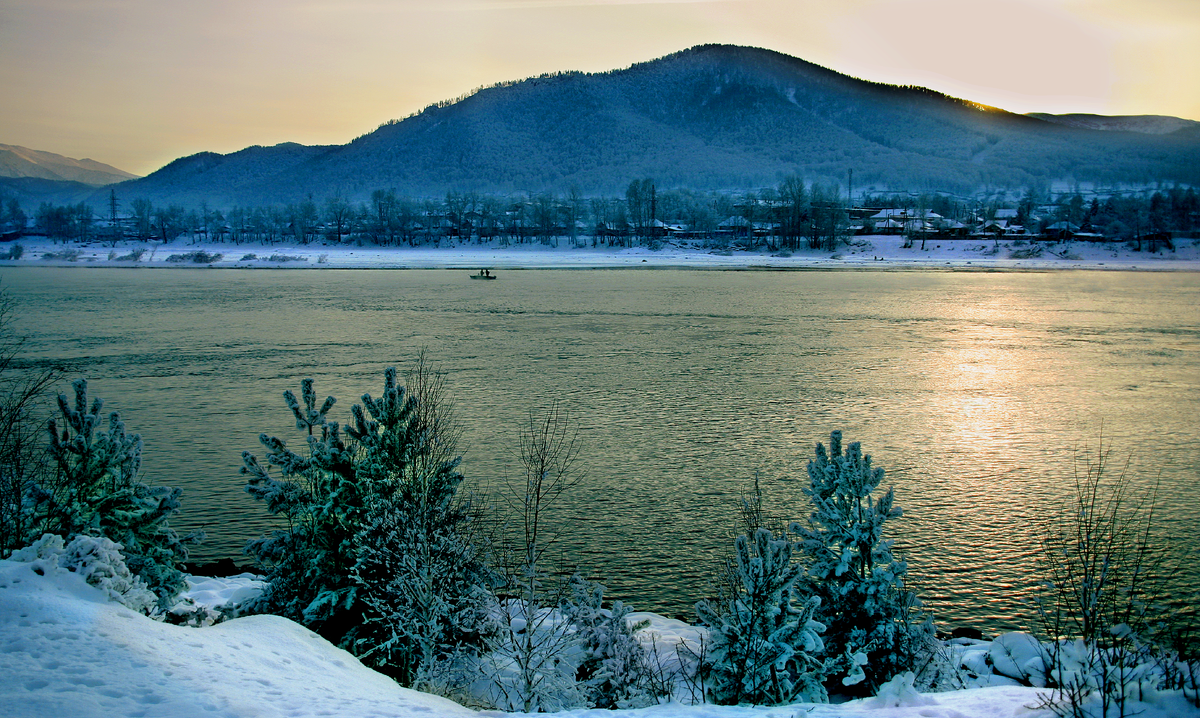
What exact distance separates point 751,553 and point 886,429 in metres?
11.3

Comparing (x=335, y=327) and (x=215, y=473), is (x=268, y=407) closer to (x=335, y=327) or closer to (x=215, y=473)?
(x=215, y=473)

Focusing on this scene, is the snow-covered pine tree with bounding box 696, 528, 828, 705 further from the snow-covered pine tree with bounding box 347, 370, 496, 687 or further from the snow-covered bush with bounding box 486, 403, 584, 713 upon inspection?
the snow-covered pine tree with bounding box 347, 370, 496, 687

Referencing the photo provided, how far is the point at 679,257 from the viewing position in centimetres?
9119

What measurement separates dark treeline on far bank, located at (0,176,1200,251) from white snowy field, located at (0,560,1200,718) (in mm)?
89602

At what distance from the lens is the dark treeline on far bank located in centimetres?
9269

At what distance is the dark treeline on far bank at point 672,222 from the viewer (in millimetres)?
92688

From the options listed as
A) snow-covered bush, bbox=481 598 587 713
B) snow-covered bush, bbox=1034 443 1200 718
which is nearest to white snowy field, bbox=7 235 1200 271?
snow-covered bush, bbox=1034 443 1200 718

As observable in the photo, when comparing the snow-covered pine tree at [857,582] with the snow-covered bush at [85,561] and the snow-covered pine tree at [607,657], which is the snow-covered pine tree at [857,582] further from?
the snow-covered bush at [85,561]

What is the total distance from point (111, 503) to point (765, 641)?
6.52m

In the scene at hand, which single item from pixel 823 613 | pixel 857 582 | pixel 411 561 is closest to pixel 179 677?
pixel 411 561

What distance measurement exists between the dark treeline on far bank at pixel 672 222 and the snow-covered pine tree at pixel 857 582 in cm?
8751

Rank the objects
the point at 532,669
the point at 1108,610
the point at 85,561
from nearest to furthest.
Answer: the point at 85,561, the point at 532,669, the point at 1108,610

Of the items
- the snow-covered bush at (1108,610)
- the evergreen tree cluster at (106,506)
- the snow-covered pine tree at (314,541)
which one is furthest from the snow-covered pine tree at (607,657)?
the evergreen tree cluster at (106,506)

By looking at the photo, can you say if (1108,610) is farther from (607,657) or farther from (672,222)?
(672,222)
